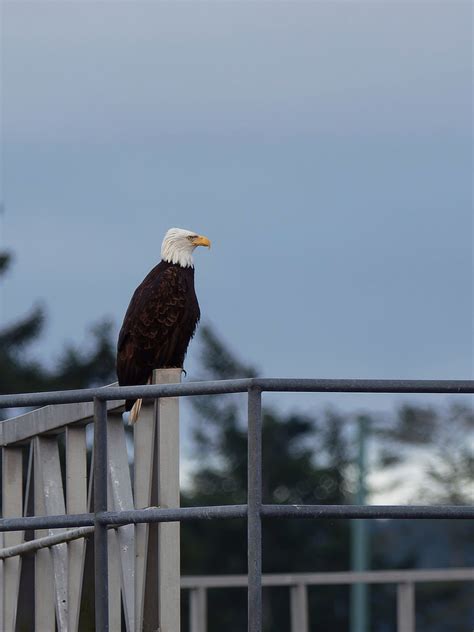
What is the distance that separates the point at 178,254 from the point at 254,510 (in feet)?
13.2

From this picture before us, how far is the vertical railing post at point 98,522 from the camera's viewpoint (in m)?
5.99

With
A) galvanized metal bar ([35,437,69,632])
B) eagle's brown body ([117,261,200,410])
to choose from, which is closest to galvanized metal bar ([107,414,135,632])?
galvanized metal bar ([35,437,69,632])

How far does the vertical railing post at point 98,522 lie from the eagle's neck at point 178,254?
11.0ft

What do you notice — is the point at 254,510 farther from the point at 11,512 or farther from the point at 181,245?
the point at 181,245

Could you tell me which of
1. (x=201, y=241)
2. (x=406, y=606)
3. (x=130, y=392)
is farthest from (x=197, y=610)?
(x=130, y=392)

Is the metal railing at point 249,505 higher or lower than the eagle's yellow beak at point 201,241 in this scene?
lower

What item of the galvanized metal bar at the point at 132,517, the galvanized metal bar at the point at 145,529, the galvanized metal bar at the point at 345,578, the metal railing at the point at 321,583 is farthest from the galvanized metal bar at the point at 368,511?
the galvanized metal bar at the point at 345,578

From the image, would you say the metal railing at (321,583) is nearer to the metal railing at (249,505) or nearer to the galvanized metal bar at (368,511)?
the metal railing at (249,505)

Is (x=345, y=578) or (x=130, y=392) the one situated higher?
(x=130, y=392)

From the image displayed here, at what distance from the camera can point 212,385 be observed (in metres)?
5.66

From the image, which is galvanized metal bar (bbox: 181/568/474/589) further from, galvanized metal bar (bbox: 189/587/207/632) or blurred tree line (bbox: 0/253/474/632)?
blurred tree line (bbox: 0/253/474/632)

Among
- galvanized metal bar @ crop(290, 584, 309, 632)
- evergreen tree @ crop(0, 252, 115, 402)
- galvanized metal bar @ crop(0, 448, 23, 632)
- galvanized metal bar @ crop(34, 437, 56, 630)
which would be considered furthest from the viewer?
evergreen tree @ crop(0, 252, 115, 402)

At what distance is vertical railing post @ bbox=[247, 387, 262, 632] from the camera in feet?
18.2

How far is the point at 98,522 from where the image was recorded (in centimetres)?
598
